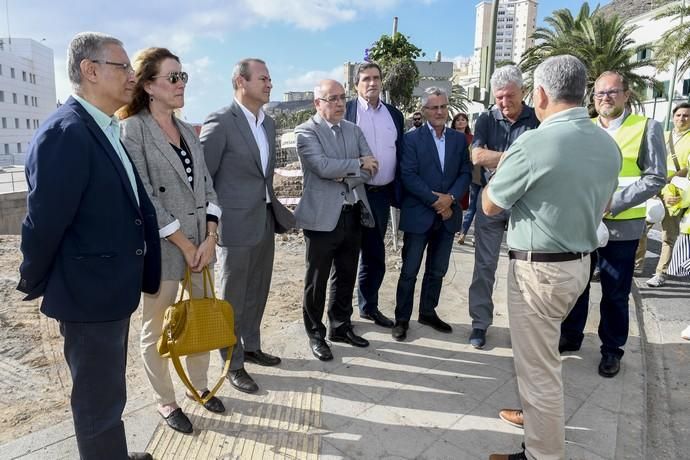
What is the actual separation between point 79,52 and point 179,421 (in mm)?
2055

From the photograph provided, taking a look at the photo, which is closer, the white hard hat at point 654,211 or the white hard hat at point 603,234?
the white hard hat at point 603,234

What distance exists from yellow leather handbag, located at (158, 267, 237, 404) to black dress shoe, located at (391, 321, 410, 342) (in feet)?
5.81

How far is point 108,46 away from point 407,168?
251 centimetres

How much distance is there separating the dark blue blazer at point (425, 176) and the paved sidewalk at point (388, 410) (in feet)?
3.39

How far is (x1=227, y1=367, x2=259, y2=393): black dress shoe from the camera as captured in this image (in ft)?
11.0

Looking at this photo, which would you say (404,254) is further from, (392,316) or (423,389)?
(423,389)

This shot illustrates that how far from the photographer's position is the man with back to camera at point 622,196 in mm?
3537

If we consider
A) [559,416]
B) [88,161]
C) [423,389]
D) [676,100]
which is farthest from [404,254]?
[676,100]

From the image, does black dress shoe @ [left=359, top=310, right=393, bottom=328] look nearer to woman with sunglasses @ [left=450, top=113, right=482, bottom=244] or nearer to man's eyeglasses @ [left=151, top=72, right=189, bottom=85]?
woman with sunglasses @ [left=450, top=113, right=482, bottom=244]

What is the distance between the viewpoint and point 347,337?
13.6 feet

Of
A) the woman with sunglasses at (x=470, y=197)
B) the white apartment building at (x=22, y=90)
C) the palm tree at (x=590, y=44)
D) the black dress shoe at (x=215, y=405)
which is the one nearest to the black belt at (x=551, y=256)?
the black dress shoe at (x=215, y=405)

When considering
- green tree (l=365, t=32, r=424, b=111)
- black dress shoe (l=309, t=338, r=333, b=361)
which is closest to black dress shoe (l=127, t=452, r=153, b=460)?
black dress shoe (l=309, t=338, r=333, b=361)

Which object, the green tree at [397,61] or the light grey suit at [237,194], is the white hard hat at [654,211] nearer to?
the light grey suit at [237,194]

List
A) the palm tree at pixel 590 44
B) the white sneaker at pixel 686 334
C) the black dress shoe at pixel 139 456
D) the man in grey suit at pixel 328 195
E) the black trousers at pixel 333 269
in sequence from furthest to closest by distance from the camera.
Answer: the palm tree at pixel 590 44 → the white sneaker at pixel 686 334 → the black trousers at pixel 333 269 → the man in grey suit at pixel 328 195 → the black dress shoe at pixel 139 456
